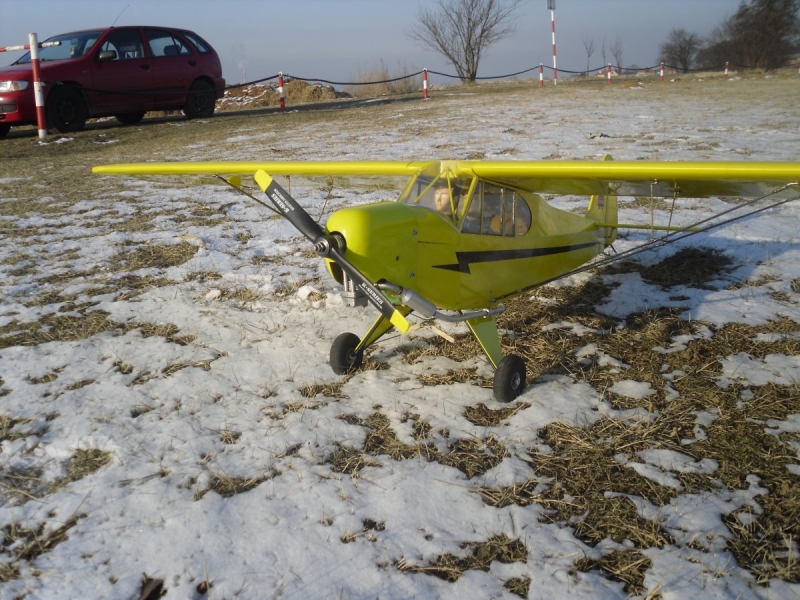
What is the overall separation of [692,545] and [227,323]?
408cm

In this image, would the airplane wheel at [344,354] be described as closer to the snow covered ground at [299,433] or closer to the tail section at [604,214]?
the snow covered ground at [299,433]

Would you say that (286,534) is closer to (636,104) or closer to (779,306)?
(779,306)

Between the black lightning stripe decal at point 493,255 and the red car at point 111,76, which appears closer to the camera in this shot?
the black lightning stripe decal at point 493,255

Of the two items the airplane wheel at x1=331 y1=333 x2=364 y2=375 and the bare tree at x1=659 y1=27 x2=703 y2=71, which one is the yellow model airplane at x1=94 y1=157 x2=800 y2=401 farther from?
the bare tree at x1=659 y1=27 x2=703 y2=71

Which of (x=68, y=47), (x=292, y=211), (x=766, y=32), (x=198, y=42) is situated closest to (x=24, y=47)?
(x=68, y=47)

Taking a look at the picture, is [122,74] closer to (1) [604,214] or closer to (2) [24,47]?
(2) [24,47]

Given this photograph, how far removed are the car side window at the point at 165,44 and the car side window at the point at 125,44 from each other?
1.05 ft

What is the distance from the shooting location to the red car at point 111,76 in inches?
542

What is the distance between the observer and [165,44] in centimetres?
1652

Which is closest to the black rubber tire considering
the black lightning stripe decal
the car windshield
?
the car windshield

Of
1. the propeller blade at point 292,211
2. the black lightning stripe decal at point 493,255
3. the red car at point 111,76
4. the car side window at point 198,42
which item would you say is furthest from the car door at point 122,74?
the black lightning stripe decal at point 493,255

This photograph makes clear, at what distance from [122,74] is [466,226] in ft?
45.7

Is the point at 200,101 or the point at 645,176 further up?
the point at 200,101

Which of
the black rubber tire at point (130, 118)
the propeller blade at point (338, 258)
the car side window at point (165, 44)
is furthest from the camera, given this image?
the black rubber tire at point (130, 118)
